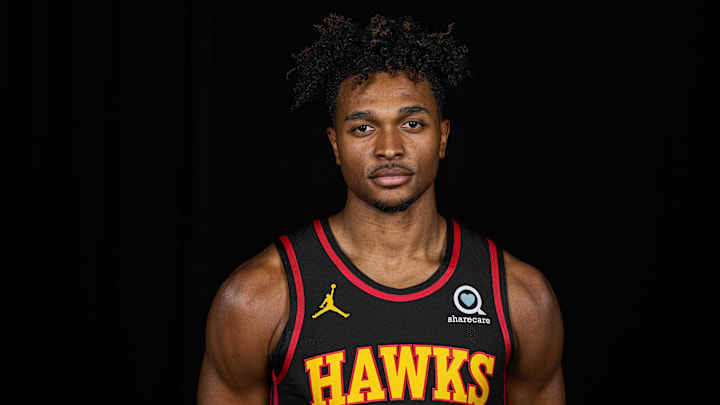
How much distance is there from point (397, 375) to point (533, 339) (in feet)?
1.50

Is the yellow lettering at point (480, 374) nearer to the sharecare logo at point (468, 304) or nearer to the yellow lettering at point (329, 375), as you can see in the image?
the sharecare logo at point (468, 304)

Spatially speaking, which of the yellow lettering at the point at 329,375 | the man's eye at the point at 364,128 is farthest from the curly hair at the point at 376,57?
the yellow lettering at the point at 329,375

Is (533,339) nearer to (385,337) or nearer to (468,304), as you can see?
(468,304)

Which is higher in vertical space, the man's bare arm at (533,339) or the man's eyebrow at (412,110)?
the man's eyebrow at (412,110)

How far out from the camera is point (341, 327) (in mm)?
2799

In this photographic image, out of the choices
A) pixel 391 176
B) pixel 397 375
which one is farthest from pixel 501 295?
pixel 391 176

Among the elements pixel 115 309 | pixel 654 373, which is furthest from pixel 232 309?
pixel 654 373

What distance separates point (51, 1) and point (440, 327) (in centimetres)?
189

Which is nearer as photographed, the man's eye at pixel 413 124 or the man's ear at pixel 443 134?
the man's eye at pixel 413 124

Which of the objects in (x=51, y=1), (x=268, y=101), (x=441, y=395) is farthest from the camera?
(x=268, y=101)

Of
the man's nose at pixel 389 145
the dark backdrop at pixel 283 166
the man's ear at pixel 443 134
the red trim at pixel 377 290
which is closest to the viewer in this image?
the man's nose at pixel 389 145

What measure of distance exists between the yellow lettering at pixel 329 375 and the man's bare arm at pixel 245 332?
0.14m

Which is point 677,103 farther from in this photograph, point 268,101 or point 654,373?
point 268,101

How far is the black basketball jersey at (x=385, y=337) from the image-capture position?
2.78 metres
